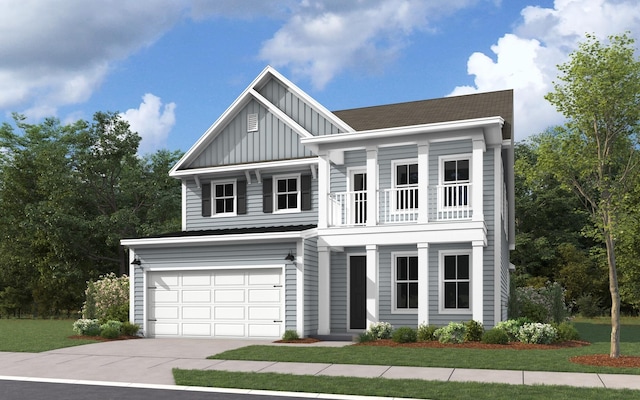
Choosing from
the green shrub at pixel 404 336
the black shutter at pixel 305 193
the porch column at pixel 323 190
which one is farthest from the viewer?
the black shutter at pixel 305 193

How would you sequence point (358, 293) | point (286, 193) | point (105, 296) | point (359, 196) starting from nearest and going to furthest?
point (358, 293) < point (359, 196) < point (286, 193) < point (105, 296)

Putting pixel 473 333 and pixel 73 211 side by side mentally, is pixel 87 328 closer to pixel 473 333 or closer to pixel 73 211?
pixel 473 333

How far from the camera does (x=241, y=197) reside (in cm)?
2458

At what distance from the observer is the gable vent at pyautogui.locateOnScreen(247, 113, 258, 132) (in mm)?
24672

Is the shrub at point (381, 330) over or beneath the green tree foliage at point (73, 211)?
beneath

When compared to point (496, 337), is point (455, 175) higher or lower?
higher

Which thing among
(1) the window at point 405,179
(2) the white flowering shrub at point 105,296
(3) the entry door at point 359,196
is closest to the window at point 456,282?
(1) the window at point 405,179

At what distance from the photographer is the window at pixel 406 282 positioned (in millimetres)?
20672

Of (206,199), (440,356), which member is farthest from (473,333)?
(206,199)

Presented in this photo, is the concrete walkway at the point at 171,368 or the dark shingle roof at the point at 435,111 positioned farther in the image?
the dark shingle roof at the point at 435,111

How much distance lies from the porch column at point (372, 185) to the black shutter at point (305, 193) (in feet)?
A: 12.2

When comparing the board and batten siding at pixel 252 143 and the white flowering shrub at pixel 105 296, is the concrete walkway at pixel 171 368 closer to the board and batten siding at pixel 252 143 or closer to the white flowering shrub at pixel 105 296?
the board and batten siding at pixel 252 143

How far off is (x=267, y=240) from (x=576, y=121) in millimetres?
9706

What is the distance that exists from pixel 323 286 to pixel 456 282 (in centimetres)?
416
